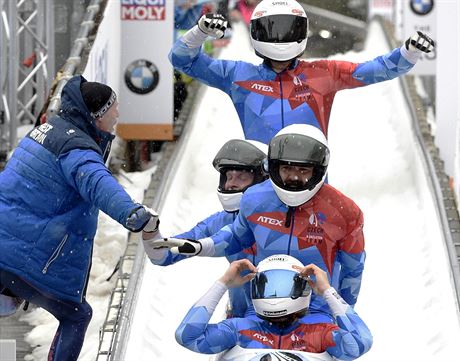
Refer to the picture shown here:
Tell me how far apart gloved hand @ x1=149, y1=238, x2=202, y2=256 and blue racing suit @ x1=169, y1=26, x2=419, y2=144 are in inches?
93.3

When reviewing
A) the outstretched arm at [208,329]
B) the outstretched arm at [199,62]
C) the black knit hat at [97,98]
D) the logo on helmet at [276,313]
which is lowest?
the outstretched arm at [199,62]

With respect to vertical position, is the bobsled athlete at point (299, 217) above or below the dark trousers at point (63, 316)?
above

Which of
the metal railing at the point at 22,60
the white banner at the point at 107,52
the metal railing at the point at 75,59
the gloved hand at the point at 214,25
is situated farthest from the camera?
the metal railing at the point at 22,60

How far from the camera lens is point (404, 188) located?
40.8 feet

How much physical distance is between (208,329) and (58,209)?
3.73 ft

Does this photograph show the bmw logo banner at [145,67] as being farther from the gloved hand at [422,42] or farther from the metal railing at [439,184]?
the gloved hand at [422,42]

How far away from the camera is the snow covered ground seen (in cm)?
927

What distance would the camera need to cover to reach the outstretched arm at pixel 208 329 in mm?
6582

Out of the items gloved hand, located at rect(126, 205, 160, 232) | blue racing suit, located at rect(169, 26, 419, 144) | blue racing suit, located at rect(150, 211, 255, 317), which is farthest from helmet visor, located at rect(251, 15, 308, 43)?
gloved hand, located at rect(126, 205, 160, 232)

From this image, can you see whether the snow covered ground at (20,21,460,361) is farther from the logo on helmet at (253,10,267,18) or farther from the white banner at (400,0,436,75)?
the logo on helmet at (253,10,267,18)

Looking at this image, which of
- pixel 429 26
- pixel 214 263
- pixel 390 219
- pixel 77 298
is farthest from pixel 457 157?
pixel 429 26

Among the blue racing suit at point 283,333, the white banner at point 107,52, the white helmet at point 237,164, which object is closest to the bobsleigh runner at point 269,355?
the blue racing suit at point 283,333

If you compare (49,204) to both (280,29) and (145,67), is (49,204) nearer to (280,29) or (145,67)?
(280,29)

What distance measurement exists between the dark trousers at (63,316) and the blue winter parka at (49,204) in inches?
2.1
